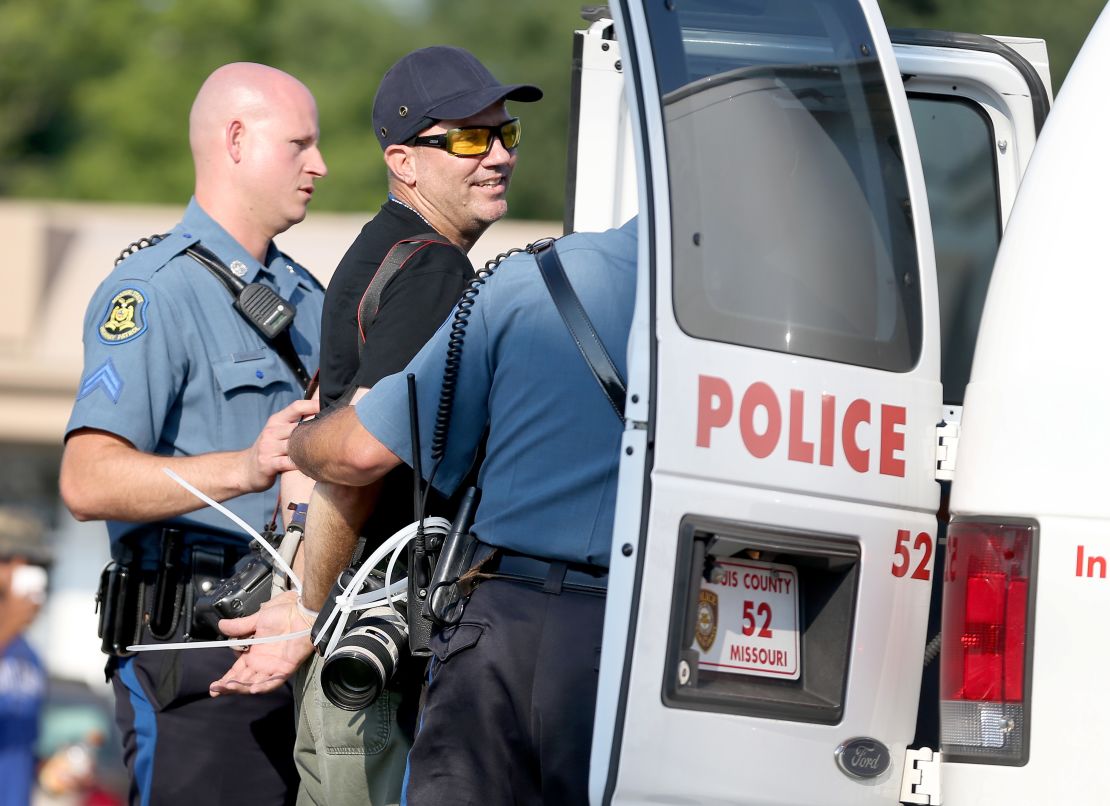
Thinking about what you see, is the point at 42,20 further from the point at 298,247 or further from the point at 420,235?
the point at 420,235

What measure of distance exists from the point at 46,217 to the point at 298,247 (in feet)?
9.35

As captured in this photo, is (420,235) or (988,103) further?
(988,103)

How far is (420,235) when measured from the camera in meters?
3.39

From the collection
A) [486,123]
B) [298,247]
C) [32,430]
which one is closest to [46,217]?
[32,430]

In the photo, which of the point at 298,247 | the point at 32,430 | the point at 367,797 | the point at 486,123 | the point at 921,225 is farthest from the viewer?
the point at 32,430

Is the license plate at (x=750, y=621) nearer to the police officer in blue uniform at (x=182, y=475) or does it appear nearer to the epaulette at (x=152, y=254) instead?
the police officer in blue uniform at (x=182, y=475)

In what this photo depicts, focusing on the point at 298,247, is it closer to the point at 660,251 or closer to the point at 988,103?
the point at 988,103

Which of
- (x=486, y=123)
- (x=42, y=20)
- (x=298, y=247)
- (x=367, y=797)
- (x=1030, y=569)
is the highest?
(x=42, y=20)

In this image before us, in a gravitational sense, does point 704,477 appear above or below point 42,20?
below

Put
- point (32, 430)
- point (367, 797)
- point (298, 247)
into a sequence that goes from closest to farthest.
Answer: point (367, 797)
point (298, 247)
point (32, 430)

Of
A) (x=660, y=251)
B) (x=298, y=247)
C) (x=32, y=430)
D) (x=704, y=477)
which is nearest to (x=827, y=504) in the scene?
(x=704, y=477)

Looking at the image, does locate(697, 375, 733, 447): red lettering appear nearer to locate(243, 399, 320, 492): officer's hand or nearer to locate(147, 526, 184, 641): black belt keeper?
locate(243, 399, 320, 492): officer's hand

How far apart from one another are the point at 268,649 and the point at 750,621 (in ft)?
4.32

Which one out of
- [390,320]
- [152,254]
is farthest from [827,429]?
[152,254]
